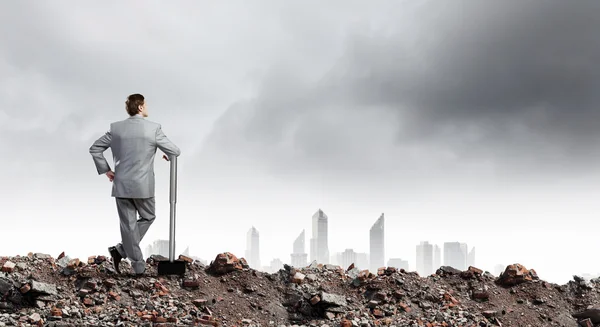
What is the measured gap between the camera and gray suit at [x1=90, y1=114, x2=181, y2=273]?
352 inches

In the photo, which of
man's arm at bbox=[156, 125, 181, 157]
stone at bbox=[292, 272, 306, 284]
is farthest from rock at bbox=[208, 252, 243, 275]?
man's arm at bbox=[156, 125, 181, 157]

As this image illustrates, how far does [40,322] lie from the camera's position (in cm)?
765

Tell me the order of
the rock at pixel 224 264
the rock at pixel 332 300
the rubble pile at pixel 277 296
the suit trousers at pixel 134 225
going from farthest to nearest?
the rock at pixel 224 264, the suit trousers at pixel 134 225, the rock at pixel 332 300, the rubble pile at pixel 277 296

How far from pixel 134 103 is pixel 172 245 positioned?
2.47 m

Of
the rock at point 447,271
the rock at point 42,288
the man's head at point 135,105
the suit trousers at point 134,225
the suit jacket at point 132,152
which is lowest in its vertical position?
the rock at point 42,288

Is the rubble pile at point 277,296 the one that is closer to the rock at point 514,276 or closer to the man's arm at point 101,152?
the rock at point 514,276

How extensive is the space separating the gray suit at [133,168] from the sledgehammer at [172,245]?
255 mm

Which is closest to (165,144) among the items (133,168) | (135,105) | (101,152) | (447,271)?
(133,168)

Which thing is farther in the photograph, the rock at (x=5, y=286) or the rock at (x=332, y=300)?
the rock at (x=332, y=300)

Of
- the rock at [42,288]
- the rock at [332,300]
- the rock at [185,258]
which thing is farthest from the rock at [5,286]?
the rock at [332,300]

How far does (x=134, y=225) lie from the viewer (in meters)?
9.12

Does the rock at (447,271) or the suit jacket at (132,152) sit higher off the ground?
the suit jacket at (132,152)

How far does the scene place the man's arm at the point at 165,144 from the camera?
361 inches

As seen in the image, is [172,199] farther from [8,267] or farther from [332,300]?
[332,300]
